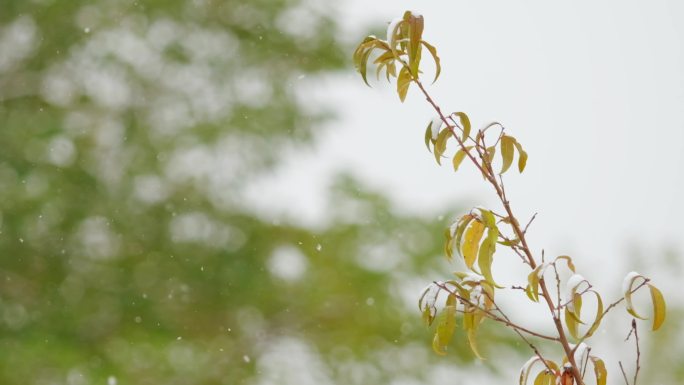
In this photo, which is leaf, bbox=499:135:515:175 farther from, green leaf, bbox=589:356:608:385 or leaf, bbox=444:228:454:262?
green leaf, bbox=589:356:608:385

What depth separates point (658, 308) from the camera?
3.98 ft

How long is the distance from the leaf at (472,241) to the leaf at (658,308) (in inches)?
10.2

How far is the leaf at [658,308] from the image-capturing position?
120 cm

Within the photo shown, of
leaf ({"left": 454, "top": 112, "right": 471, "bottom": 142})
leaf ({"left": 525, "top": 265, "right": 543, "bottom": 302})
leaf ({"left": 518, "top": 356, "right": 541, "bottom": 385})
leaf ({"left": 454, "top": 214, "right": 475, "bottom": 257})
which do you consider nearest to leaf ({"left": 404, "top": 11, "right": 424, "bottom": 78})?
leaf ({"left": 454, "top": 112, "right": 471, "bottom": 142})

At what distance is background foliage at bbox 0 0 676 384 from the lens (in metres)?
4.33

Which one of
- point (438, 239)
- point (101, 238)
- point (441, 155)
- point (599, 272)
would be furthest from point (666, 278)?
point (441, 155)

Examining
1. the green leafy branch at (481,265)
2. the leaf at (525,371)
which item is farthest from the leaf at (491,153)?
the leaf at (525,371)

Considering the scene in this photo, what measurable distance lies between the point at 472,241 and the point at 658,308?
28 centimetres

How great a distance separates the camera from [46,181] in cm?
427

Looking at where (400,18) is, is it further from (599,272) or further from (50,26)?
(599,272)

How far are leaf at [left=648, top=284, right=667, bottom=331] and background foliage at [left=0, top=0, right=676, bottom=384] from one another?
9.84 ft

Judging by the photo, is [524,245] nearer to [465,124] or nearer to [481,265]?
[481,265]

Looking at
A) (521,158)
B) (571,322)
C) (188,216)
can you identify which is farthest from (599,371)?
(188,216)

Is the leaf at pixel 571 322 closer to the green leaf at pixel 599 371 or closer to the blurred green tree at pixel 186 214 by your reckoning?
the green leaf at pixel 599 371
